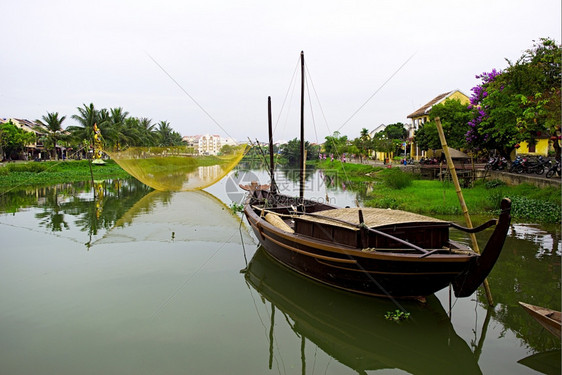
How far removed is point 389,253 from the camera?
520 cm

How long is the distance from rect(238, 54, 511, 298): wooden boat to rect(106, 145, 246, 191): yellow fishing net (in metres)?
9.09

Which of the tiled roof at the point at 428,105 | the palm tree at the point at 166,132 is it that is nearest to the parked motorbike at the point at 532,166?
the tiled roof at the point at 428,105

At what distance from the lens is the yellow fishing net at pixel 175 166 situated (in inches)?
596

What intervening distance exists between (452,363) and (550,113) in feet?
30.4

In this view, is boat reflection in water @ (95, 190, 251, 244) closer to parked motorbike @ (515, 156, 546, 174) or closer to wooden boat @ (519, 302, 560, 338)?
wooden boat @ (519, 302, 560, 338)

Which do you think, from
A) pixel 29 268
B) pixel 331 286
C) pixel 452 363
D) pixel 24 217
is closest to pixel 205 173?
pixel 24 217

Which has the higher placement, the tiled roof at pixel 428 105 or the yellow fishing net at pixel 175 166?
the tiled roof at pixel 428 105

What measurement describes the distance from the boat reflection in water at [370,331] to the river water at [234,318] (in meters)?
0.02

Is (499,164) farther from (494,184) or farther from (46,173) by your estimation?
(46,173)

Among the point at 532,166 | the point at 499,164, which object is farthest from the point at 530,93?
the point at 499,164

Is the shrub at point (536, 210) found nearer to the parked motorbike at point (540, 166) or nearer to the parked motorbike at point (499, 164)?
the parked motorbike at point (540, 166)

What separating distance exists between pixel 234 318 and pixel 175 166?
41.0ft

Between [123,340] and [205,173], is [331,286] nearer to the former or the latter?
[123,340]

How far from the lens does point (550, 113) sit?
1052 cm
